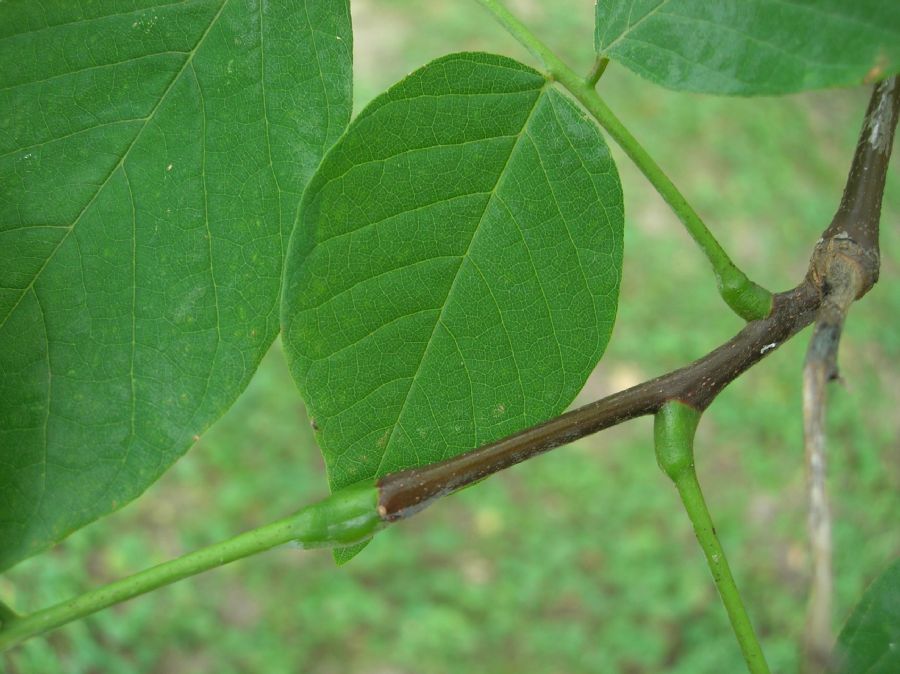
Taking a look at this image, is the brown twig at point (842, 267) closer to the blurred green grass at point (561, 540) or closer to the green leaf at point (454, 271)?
the green leaf at point (454, 271)

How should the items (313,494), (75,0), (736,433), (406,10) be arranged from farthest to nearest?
(406,10)
(736,433)
(313,494)
(75,0)

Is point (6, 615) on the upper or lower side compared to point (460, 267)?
lower

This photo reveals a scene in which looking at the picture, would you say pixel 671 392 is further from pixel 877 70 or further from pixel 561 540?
pixel 561 540

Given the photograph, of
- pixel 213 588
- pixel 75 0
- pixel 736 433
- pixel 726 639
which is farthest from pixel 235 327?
pixel 736 433

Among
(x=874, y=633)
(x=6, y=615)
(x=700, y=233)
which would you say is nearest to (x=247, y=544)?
(x=6, y=615)

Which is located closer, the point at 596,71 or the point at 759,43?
the point at 759,43

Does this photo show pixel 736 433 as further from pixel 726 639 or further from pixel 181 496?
pixel 181 496

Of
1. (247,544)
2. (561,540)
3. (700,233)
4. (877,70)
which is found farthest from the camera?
(561,540)
